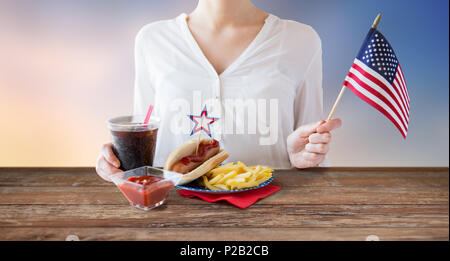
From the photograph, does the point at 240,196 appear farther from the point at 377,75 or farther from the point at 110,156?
the point at 377,75

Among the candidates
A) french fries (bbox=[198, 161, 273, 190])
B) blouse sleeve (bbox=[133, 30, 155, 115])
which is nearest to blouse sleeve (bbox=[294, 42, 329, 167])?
french fries (bbox=[198, 161, 273, 190])

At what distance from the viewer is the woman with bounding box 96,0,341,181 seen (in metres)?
1.77

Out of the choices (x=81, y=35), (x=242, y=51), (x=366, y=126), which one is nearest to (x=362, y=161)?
(x=366, y=126)

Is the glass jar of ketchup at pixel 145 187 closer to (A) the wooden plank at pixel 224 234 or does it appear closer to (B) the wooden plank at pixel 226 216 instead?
(B) the wooden plank at pixel 226 216

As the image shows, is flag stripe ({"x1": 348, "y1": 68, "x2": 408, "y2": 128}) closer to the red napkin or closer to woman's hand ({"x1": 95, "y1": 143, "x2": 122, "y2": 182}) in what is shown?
the red napkin

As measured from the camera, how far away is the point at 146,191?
1.02m

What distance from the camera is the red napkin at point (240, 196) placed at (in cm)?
107

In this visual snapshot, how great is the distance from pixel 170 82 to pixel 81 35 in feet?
3.67

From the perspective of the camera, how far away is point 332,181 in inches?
51.8

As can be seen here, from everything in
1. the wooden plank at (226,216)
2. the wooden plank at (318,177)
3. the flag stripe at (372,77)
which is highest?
the flag stripe at (372,77)

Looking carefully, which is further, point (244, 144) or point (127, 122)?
point (244, 144)

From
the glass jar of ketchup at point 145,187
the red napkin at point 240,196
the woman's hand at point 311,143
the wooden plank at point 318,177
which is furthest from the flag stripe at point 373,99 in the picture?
the glass jar of ketchup at point 145,187

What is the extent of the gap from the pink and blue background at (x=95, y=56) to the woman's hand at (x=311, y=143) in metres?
1.23
